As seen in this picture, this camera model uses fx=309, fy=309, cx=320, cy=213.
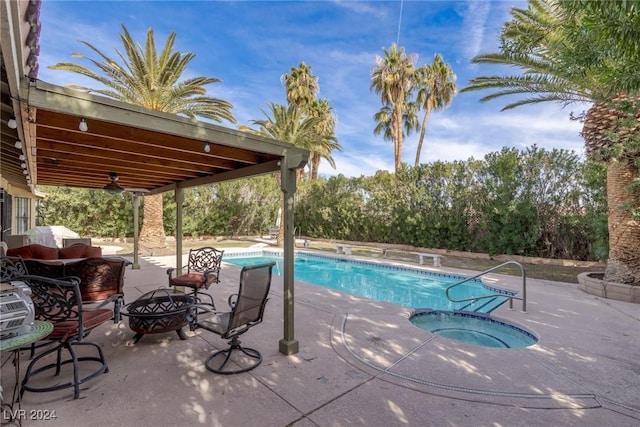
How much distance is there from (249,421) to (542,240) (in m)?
12.7

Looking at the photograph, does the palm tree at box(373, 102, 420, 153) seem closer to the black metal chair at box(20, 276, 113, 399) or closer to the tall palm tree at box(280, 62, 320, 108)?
the tall palm tree at box(280, 62, 320, 108)

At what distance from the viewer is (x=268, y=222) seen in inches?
888

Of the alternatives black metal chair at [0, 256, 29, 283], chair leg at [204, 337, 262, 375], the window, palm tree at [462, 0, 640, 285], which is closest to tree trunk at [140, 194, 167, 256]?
the window

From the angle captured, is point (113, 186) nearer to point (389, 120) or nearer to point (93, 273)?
point (93, 273)

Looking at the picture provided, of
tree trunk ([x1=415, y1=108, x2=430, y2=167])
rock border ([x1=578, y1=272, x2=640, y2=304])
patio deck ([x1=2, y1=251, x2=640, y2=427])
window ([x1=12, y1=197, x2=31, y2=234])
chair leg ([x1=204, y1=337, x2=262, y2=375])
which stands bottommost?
patio deck ([x1=2, y1=251, x2=640, y2=427])

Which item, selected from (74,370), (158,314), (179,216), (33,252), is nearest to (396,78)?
(179,216)

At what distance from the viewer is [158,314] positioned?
12.4 ft

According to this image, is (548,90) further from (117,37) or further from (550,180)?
(117,37)

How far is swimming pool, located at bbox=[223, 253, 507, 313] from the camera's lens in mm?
7824

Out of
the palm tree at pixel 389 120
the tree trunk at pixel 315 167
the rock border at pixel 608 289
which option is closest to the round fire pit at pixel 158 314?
the rock border at pixel 608 289

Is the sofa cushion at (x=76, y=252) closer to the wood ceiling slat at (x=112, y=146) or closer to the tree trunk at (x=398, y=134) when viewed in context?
the wood ceiling slat at (x=112, y=146)

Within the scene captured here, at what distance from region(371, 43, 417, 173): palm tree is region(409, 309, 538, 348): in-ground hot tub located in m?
14.1

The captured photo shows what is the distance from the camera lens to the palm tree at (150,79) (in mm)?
→ 10508

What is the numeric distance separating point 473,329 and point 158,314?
5168 millimetres
